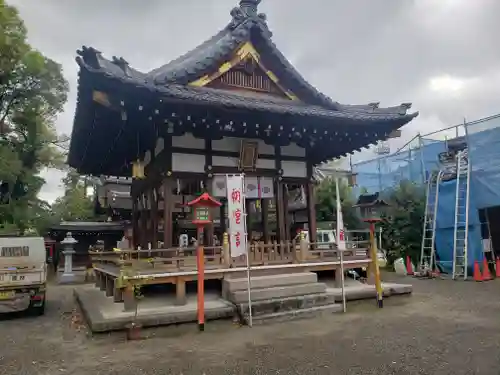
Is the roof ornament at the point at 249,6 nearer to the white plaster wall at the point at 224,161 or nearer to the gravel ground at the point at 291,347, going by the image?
the white plaster wall at the point at 224,161

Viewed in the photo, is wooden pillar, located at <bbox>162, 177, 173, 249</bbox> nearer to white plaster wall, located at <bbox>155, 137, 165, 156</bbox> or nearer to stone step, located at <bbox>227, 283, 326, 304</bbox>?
white plaster wall, located at <bbox>155, 137, 165, 156</bbox>

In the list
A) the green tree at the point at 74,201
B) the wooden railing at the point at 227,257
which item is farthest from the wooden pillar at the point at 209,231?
the green tree at the point at 74,201

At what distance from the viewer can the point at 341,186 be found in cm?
2995

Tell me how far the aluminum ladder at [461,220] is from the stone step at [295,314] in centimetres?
895

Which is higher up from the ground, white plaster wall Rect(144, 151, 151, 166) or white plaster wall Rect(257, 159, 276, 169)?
white plaster wall Rect(144, 151, 151, 166)

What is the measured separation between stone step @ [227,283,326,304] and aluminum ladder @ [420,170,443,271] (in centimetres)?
1001

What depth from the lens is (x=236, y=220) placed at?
29.1ft

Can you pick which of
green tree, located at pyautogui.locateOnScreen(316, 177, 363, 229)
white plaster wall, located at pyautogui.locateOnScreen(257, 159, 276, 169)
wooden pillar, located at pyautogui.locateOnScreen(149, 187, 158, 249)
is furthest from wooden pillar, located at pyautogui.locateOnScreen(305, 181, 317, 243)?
green tree, located at pyautogui.locateOnScreen(316, 177, 363, 229)

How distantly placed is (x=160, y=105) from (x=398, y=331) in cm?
698

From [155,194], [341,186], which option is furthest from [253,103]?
[341,186]

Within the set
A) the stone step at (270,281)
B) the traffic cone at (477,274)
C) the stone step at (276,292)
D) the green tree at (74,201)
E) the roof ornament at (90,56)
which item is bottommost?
the traffic cone at (477,274)

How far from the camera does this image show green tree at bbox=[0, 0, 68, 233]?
21.4 metres

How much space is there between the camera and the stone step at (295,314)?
28.6ft

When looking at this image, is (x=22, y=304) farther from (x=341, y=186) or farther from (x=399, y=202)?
(x=341, y=186)
